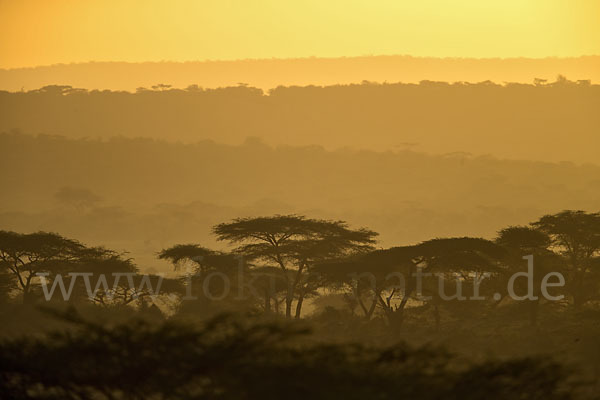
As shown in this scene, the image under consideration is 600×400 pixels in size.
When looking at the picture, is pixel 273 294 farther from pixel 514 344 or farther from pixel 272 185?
pixel 272 185

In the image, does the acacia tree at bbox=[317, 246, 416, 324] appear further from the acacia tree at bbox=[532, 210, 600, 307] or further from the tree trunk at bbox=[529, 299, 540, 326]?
the acacia tree at bbox=[532, 210, 600, 307]

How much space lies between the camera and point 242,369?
14.0 meters

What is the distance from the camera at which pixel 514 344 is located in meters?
29.0

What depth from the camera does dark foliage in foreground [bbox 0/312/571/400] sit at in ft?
45.5

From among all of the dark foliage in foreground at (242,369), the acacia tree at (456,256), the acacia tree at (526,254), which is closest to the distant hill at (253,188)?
the acacia tree at (526,254)

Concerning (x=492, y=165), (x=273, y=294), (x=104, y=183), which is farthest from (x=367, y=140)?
(x=273, y=294)

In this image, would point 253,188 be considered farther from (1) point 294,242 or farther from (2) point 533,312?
(2) point 533,312

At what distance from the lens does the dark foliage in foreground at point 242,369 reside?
45.5ft

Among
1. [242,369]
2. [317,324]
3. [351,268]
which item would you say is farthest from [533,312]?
[242,369]

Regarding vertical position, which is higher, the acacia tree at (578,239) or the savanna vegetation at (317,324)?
the acacia tree at (578,239)

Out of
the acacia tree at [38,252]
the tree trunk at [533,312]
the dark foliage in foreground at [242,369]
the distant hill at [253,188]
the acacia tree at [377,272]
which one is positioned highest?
the distant hill at [253,188]

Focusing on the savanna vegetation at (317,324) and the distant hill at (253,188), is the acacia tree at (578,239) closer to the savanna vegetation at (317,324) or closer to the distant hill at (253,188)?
the savanna vegetation at (317,324)

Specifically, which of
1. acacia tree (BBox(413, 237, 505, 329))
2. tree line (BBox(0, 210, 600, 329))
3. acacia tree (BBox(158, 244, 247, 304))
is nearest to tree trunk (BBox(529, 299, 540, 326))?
tree line (BBox(0, 210, 600, 329))

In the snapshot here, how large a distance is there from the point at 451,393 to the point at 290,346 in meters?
2.53
